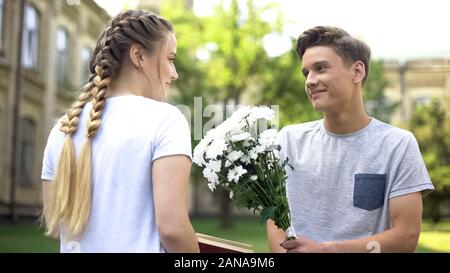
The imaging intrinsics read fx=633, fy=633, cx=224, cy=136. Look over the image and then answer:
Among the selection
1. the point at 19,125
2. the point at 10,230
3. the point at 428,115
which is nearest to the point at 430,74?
the point at 428,115

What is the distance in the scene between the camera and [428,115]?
73.7 feet

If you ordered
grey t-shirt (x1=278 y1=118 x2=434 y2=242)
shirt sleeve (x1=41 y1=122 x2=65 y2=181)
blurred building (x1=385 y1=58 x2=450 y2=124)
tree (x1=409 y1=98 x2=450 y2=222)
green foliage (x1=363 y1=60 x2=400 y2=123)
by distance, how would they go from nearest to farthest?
shirt sleeve (x1=41 y1=122 x2=65 y2=181)
grey t-shirt (x1=278 y1=118 x2=434 y2=242)
tree (x1=409 y1=98 x2=450 y2=222)
green foliage (x1=363 y1=60 x2=400 y2=123)
blurred building (x1=385 y1=58 x2=450 y2=124)

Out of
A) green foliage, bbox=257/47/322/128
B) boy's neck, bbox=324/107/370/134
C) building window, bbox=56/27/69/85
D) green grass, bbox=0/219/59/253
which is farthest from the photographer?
green foliage, bbox=257/47/322/128

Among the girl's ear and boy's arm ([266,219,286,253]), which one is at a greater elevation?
the girl's ear

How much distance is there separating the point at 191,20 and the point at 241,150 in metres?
19.2

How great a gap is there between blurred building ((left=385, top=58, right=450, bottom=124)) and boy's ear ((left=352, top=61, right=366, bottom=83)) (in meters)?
24.1

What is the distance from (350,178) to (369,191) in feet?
0.23

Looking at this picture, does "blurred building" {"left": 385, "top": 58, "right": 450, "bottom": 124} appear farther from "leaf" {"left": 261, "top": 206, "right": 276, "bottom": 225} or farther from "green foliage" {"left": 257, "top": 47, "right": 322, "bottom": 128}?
"leaf" {"left": 261, "top": 206, "right": 276, "bottom": 225}

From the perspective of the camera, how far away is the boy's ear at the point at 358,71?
1.76 metres

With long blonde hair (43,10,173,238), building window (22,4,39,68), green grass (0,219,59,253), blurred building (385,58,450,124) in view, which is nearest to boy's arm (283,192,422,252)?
long blonde hair (43,10,173,238)

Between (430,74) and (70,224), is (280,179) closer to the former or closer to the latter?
(70,224)

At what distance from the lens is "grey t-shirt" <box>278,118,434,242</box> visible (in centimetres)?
162

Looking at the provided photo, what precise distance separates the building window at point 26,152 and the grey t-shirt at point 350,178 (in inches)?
566
